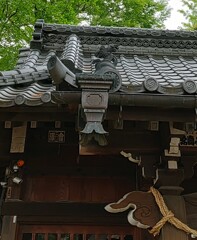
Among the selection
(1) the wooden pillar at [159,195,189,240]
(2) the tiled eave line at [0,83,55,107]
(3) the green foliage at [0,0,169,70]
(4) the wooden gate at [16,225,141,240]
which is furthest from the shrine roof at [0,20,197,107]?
(3) the green foliage at [0,0,169,70]

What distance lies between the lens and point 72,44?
254 inches

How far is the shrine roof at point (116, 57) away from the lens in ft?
10.7

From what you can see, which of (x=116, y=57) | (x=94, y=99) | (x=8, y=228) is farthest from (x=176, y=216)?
(x=116, y=57)

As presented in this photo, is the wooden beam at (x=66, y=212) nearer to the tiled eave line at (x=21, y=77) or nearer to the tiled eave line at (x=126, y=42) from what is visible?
the tiled eave line at (x=21, y=77)

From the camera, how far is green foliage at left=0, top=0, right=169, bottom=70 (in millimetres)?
11656

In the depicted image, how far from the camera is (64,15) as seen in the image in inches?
496

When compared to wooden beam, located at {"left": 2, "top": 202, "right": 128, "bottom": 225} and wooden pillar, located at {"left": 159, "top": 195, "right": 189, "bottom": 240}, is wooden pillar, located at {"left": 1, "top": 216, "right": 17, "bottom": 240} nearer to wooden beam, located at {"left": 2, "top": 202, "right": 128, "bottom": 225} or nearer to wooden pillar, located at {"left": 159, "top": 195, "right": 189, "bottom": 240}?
wooden beam, located at {"left": 2, "top": 202, "right": 128, "bottom": 225}

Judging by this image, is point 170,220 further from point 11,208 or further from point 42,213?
point 11,208

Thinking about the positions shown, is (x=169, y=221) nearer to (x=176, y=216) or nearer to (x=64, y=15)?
(x=176, y=216)

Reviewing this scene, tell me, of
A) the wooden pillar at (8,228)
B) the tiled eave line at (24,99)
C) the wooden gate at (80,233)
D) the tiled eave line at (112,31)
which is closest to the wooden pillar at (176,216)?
the wooden gate at (80,233)

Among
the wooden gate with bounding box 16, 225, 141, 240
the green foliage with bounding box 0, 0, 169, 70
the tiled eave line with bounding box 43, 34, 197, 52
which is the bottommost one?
the wooden gate with bounding box 16, 225, 141, 240

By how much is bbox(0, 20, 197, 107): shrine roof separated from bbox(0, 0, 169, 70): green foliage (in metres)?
4.52

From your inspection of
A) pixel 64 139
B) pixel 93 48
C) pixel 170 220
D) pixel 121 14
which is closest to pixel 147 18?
pixel 121 14

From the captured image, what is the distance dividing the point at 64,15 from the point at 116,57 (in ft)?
24.1
